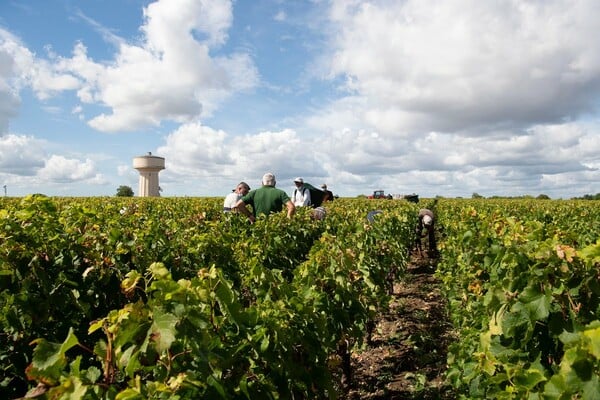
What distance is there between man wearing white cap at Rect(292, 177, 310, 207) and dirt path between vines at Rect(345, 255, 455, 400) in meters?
3.31

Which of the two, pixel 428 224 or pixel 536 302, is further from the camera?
pixel 428 224

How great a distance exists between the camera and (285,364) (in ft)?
7.91

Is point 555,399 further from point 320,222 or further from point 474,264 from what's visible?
point 320,222

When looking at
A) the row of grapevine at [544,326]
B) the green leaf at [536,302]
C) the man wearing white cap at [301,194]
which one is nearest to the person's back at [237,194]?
the man wearing white cap at [301,194]


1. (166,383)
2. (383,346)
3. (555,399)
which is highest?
A: (166,383)

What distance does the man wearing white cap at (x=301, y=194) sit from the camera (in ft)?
35.9

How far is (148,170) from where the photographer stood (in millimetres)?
66062

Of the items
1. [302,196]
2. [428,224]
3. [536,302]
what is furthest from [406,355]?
[428,224]

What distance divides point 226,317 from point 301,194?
28.6 feet

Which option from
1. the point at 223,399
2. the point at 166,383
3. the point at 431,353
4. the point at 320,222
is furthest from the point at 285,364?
the point at 320,222

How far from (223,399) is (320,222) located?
23.0ft

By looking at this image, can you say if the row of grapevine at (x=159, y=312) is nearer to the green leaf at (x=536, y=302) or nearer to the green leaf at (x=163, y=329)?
the green leaf at (x=163, y=329)

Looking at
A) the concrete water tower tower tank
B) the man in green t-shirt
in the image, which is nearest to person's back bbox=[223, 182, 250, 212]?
the man in green t-shirt

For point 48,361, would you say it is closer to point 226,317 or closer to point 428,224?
point 226,317
